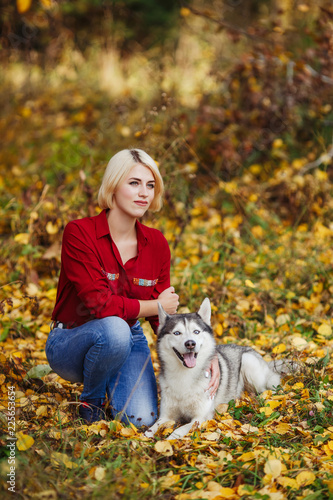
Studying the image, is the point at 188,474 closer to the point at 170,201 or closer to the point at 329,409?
the point at 329,409

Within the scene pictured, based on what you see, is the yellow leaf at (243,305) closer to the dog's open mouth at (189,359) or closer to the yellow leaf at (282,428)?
the dog's open mouth at (189,359)

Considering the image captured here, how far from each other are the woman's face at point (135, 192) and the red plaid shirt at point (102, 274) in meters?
0.18

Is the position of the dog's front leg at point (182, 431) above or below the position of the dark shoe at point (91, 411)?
above

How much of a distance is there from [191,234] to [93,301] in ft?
10.8

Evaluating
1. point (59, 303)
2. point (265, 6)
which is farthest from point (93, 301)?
point (265, 6)

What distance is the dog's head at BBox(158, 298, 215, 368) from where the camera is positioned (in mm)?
3152

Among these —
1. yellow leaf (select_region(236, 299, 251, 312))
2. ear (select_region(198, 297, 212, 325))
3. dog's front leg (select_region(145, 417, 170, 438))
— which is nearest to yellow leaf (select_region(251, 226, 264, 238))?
yellow leaf (select_region(236, 299, 251, 312))

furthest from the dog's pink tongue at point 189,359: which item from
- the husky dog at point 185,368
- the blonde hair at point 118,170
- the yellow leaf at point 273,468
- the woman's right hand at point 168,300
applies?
the blonde hair at point 118,170

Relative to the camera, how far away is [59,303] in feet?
11.0

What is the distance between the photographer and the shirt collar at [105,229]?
10.8ft

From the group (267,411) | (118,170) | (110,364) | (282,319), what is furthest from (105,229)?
(282,319)

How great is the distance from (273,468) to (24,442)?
130cm

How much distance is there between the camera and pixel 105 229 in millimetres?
3320

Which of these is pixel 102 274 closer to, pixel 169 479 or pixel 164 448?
pixel 164 448
